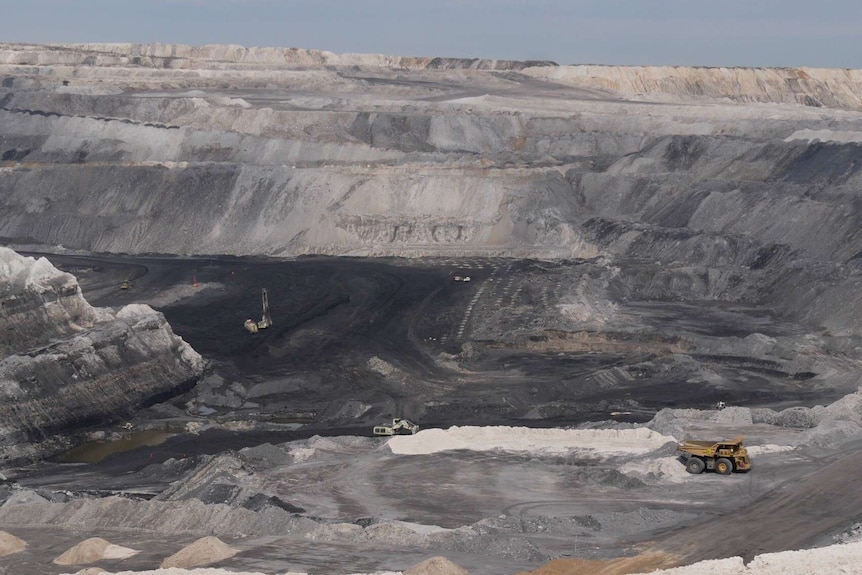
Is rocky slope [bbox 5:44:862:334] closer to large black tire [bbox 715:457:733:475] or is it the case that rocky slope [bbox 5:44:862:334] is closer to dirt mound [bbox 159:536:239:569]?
large black tire [bbox 715:457:733:475]

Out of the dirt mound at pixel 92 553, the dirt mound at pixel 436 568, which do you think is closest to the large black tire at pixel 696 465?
the dirt mound at pixel 436 568

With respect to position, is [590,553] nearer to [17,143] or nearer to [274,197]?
[274,197]

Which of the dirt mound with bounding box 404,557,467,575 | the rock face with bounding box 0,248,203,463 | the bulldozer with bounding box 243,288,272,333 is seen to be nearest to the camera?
the dirt mound with bounding box 404,557,467,575

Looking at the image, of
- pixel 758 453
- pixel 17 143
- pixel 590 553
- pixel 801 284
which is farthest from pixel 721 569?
pixel 17 143

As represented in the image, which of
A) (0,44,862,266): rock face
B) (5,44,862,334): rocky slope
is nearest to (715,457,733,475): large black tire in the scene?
(5,44,862,334): rocky slope

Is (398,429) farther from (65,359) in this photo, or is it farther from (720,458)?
(65,359)

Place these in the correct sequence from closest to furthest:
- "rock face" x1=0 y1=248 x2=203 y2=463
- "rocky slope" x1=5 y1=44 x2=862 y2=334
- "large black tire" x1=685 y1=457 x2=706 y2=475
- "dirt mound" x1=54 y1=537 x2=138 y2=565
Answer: "dirt mound" x1=54 y1=537 x2=138 y2=565 < "large black tire" x1=685 y1=457 x2=706 y2=475 < "rock face" x1=0 y1=248 x2=203 y2=463 < "rocky slope" x1=5 y1=44 x2=862 y2=334

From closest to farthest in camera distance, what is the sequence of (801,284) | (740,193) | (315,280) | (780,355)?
(780,355), (801,284), (315,280), (740,193)
